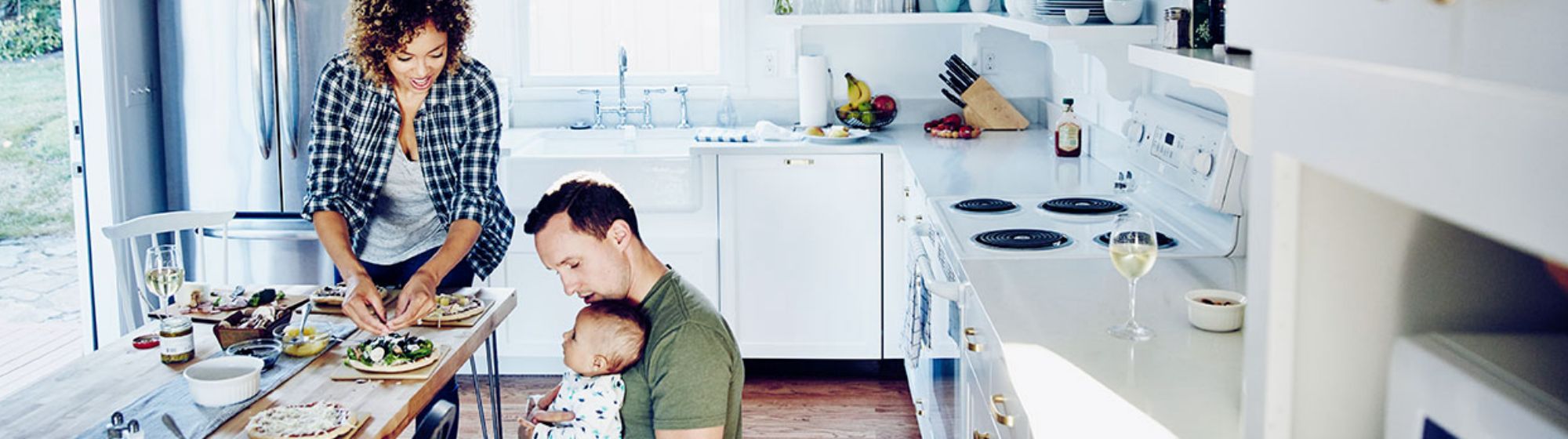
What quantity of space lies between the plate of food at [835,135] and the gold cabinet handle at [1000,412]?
2.46 m

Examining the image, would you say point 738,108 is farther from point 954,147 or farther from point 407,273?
point 407,273

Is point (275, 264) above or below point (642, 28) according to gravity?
below

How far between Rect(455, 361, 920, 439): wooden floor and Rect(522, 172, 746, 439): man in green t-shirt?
6.73ft

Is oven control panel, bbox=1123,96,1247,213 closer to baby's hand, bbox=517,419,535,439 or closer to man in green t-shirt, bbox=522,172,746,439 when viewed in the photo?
man in green t-shirt, bbox=522,172,746,439

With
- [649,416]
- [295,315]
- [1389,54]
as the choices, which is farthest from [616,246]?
[1389,54]

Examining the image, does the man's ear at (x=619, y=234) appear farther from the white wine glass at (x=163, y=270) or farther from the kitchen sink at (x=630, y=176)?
the kitchen sink at (x=630, y=176)

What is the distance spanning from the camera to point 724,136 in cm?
455

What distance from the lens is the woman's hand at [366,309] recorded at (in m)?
2.53

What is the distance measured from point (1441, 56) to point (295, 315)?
239cm

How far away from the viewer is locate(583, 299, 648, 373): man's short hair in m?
1.93

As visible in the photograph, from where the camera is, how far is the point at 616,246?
2.00m

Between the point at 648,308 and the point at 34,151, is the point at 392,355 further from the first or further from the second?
the point at 34,151

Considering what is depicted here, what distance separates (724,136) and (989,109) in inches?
35.6

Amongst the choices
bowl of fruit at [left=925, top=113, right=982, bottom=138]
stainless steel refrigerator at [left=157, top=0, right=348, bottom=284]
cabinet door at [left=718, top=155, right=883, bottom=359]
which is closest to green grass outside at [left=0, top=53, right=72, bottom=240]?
stainless steel refrigerator at [left=157, top=0, right=348, bottom=284]
